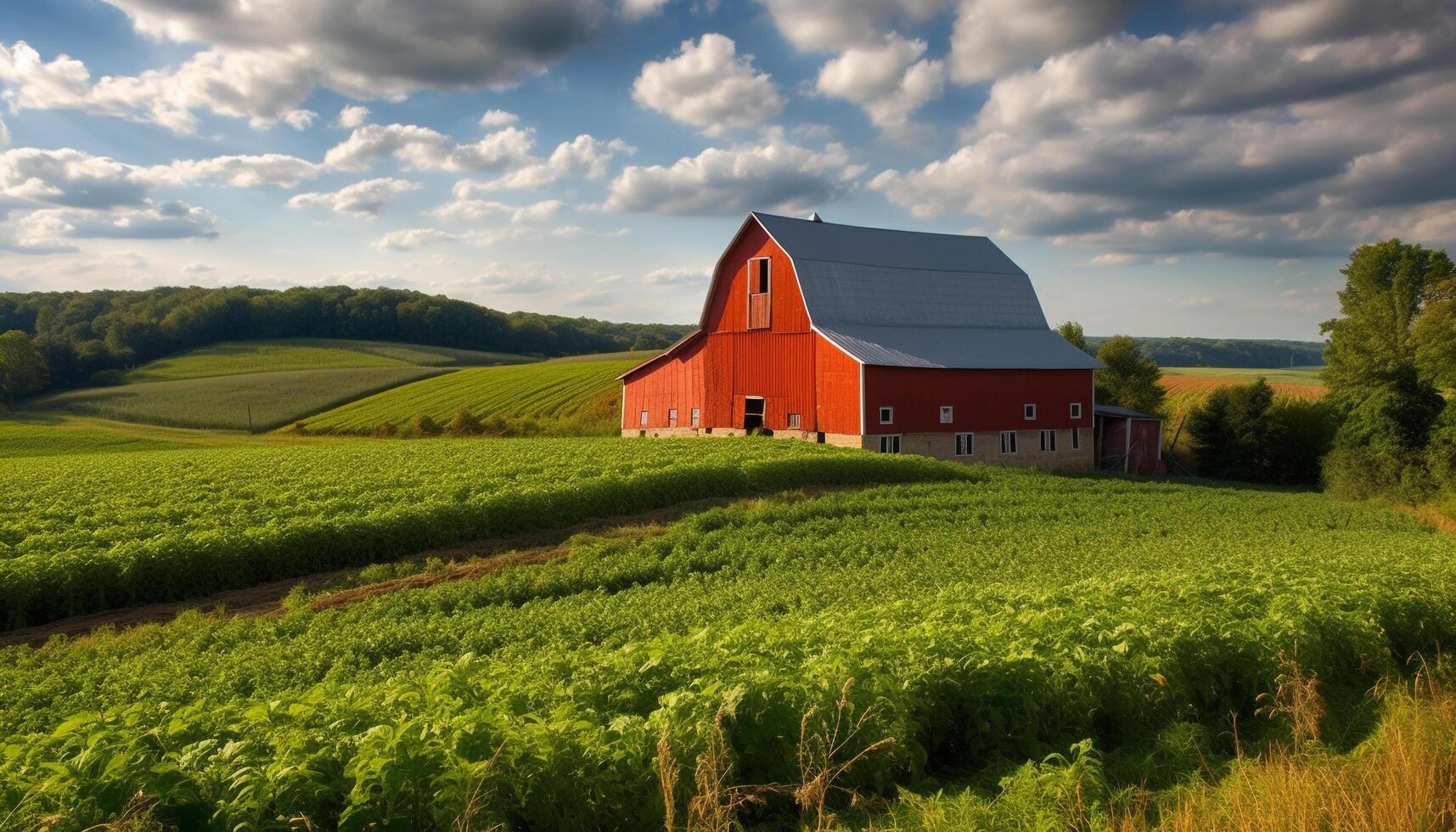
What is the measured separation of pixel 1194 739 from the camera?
6645 millimetres

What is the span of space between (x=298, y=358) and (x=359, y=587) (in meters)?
89.1

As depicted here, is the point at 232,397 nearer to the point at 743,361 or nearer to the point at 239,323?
the point at 239,323

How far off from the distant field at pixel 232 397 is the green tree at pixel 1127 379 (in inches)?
2228

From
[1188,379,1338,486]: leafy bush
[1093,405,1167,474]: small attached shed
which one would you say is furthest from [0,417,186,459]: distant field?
[1188,379,1338,486]: leafy bush

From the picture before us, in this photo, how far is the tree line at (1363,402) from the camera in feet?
122

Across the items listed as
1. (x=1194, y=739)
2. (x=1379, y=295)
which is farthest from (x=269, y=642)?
(x=1379, y=295)

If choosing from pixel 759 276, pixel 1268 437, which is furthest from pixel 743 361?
pixel 1268 437

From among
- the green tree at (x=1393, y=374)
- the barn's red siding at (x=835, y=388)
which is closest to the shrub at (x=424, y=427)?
the barn's red siding at (x=835, y=388)

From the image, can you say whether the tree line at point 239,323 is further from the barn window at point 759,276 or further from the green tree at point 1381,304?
the green tree at point 1381,304

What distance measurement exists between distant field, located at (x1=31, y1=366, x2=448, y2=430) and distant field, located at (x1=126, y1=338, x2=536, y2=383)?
6222 millimetres

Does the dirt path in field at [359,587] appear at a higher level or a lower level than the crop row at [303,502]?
lower

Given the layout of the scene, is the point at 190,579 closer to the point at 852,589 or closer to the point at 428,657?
the point at 428,657

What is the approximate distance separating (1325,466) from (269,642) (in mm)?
43721

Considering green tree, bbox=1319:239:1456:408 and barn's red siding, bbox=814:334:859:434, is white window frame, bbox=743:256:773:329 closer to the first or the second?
barn's red siding, bbox=814:334:859:434
